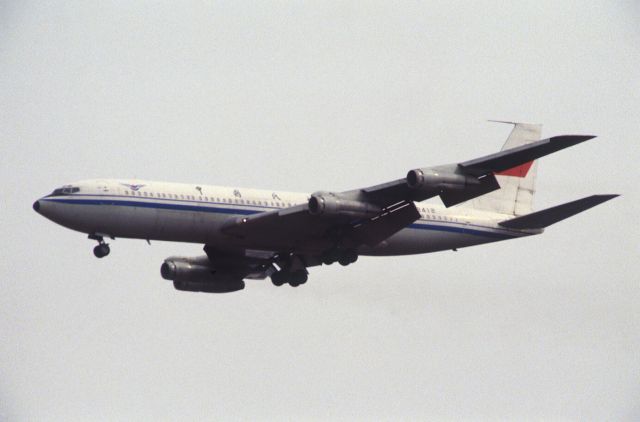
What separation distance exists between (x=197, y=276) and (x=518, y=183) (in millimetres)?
18932

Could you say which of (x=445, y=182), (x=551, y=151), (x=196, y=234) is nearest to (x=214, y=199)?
(x=196, y=234)

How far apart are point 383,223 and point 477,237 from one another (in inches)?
297

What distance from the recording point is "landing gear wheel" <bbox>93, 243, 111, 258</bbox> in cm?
5716

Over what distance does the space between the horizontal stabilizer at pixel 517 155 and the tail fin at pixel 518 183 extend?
12.3 metres

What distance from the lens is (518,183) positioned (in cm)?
6938

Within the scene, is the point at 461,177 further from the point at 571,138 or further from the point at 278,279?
the point at 278,279

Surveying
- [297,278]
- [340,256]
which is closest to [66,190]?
[297,278]

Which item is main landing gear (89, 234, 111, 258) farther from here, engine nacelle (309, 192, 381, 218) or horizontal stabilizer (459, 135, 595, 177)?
horizontal stabilizer (459, 135, 595, 177)

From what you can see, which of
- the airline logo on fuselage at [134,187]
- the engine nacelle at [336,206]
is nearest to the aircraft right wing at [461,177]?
the engine nacelle at [336,206]

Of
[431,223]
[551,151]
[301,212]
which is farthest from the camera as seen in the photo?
[431,223]

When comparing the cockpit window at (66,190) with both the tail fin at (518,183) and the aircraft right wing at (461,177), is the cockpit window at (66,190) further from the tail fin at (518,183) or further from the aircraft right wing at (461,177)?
the tail fin at (518,183)

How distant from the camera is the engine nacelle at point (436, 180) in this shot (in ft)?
181

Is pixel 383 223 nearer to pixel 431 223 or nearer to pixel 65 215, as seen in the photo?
pixel 431 223

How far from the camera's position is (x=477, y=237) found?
64.9 metres
